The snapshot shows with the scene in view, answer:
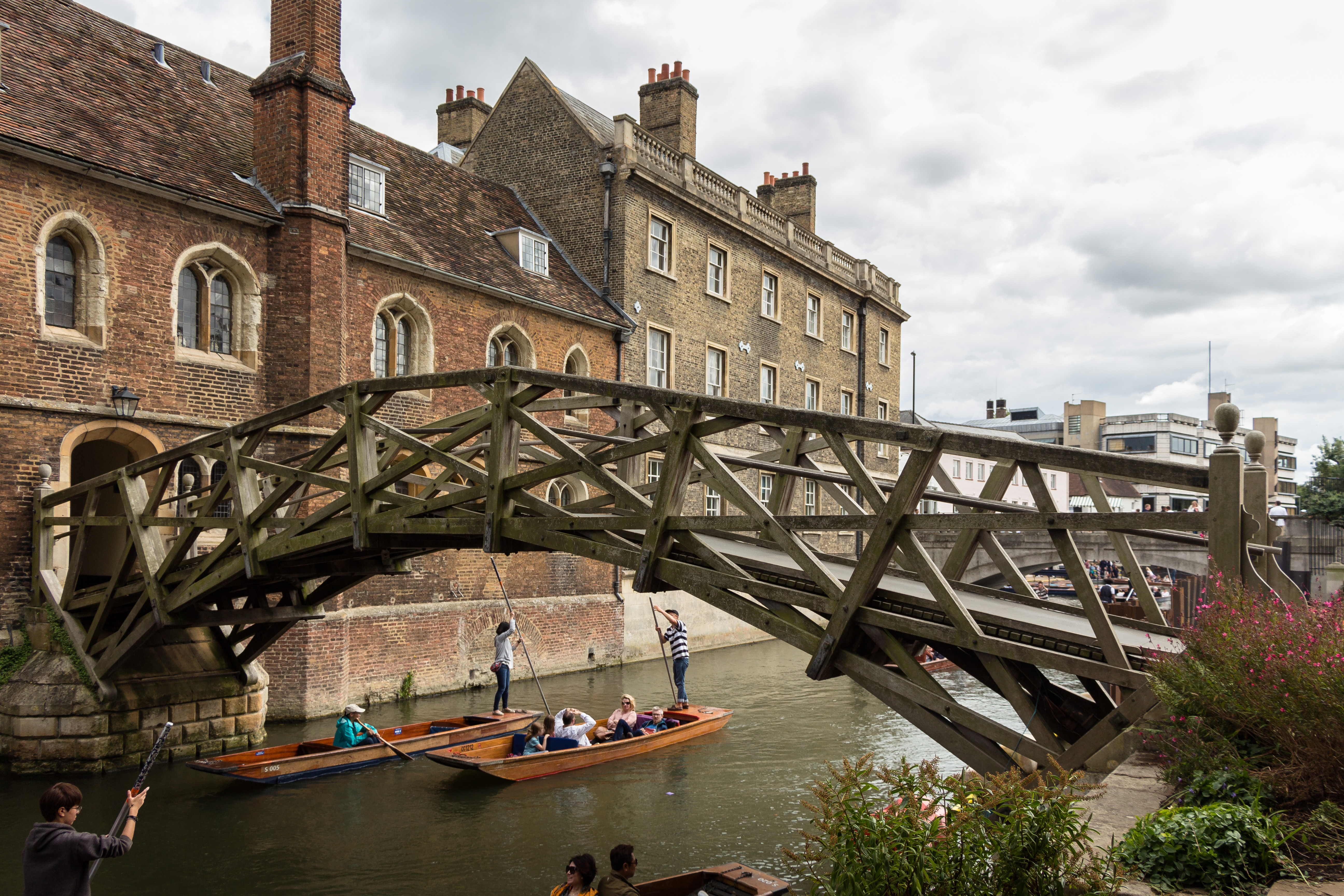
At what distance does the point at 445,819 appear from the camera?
10.9 meters

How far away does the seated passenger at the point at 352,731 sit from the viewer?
12.4 meters

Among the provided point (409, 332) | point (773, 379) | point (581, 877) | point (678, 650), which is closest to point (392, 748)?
point (678, 650)

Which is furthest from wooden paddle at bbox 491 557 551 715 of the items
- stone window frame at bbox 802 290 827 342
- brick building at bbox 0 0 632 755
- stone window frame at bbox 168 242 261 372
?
stone window frame at bbox 802 290 827 342

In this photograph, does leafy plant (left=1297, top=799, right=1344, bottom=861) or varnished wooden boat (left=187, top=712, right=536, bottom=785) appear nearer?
leafy plant (left=1297, top=799, right=1344, bottom=861)

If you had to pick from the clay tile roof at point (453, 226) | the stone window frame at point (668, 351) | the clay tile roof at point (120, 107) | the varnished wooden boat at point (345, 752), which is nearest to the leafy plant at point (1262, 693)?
the varnished wooden boat at point (345, 752)

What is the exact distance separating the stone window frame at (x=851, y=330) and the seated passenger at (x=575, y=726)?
2194 centimetres

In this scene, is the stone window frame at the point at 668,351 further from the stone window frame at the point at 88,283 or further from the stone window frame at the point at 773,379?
the stone window frame at the point at 88,283

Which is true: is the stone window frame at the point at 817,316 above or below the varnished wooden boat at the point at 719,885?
above

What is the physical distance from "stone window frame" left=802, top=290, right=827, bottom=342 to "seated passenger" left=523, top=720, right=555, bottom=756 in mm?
19769

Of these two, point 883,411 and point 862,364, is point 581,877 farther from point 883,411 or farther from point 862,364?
point 883,411

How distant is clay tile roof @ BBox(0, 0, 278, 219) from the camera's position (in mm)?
13312

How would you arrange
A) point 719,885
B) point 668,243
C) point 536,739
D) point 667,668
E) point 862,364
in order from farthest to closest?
point 862,364
point 668,243
point 667,668
point 536,739
point 719,885

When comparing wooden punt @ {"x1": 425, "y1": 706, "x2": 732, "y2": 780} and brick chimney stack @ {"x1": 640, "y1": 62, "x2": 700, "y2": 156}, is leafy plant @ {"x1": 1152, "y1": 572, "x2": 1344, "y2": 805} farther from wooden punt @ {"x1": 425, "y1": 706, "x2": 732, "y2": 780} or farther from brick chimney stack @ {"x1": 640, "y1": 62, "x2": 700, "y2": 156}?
brick chimney stack @ {"x1": 640, "y1": 62, "x2": 700, "y2": 156}

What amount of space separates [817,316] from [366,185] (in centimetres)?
1709
